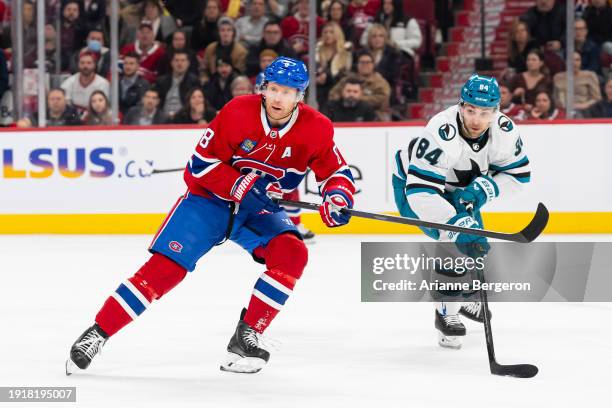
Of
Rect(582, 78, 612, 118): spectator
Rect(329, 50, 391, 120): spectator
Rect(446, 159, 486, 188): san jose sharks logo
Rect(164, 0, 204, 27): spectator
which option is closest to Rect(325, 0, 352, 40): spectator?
Rect(329, 50, 391, 120): spectator

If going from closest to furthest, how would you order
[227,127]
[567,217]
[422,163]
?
1. [227,127]
2. [422,163]
3. [567,217]

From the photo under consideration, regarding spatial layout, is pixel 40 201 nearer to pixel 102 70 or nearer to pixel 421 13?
pixel 102 70

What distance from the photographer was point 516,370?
3672mm

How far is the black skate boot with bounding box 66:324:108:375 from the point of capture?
12.0 ft

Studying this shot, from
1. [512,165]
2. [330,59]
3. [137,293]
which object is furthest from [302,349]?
[330,59]

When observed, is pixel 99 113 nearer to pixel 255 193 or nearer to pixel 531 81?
pixel 531 81

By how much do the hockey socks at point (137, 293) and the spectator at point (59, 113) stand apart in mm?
4507

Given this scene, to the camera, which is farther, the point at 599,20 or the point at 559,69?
the point at 599,20

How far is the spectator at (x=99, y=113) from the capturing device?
8078 mm

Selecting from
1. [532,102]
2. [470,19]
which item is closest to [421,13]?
[470,19]

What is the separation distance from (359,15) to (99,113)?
1977 mm

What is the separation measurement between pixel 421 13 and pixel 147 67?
205 centimetres

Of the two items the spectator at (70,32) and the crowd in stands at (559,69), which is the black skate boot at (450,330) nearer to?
the crowd in stands at (559,69)

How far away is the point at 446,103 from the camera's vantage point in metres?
8.51
